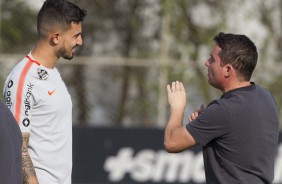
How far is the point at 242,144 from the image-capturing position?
19.2ft

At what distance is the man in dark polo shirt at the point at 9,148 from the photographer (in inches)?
186

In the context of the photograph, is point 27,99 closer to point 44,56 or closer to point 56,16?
point 44,56

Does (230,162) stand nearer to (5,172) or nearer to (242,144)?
(242,144)

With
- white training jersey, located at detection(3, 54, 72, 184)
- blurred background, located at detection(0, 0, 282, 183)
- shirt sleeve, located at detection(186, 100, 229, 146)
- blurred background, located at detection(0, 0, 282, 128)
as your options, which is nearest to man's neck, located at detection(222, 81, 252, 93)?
shirt sleeve, located at detection(186, 100, 229, 146)

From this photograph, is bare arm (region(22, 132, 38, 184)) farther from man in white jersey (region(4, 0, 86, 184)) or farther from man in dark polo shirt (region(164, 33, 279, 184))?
man in dark polo shirt (region(164, 33, 279, 184))

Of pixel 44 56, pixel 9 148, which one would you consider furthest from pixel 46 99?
pixel 9 148

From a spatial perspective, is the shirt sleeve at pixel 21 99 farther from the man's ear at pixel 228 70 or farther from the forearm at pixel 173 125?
the man's ear at pixel 228 70

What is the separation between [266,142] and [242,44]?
64 centimetres

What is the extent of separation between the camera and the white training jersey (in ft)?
20.0

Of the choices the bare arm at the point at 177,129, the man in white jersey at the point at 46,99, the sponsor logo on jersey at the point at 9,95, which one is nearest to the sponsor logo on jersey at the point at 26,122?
the man in white jersey at the point at 46,99

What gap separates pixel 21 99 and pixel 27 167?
441 mm

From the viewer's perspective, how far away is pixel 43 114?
6141 millimetres

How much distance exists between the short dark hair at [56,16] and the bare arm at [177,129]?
0.83 meters

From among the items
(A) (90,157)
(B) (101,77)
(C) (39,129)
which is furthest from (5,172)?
(B) (101,77)
